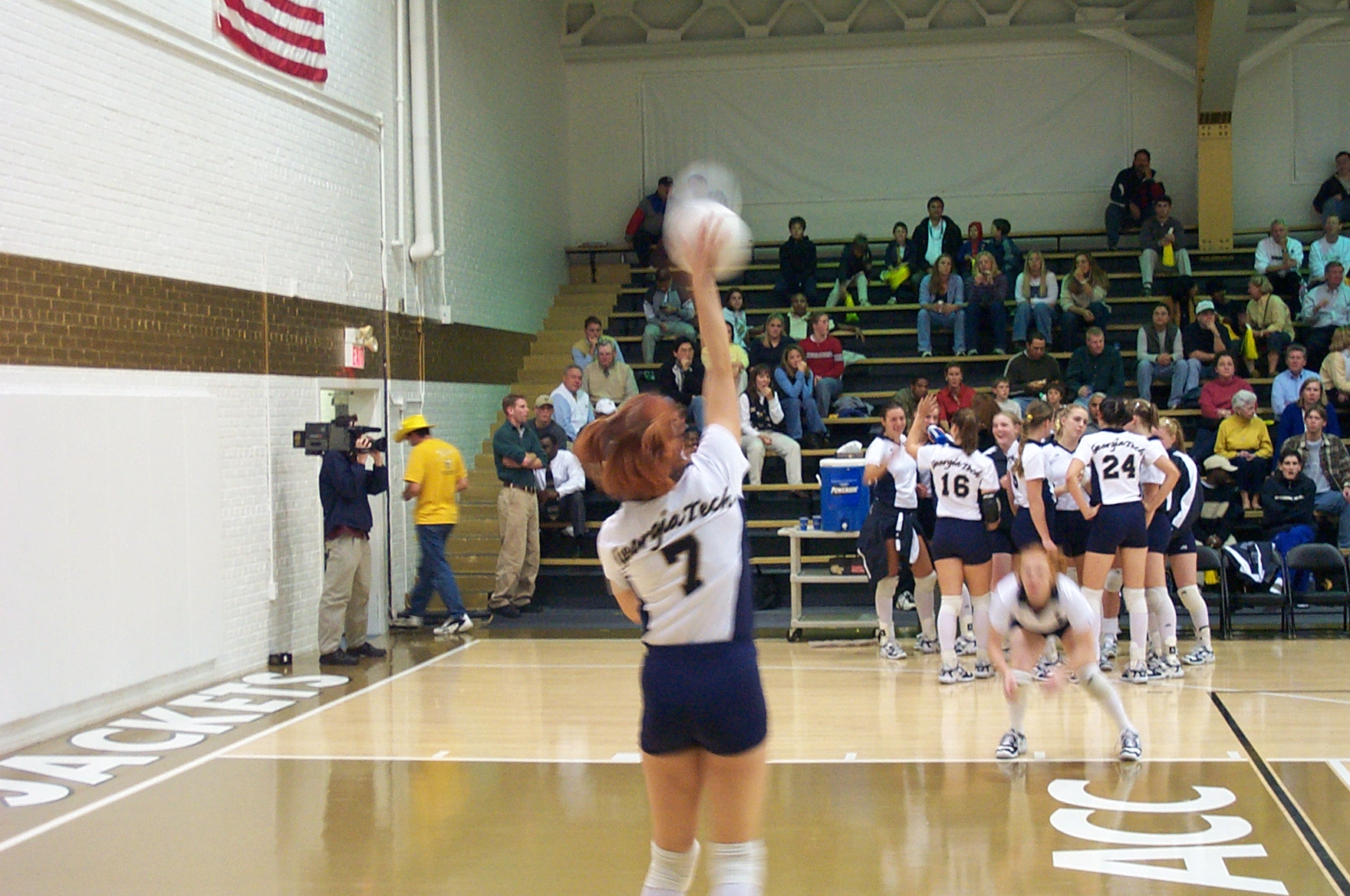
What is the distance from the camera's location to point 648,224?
17250mm

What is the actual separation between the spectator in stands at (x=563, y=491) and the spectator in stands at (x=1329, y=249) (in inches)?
346

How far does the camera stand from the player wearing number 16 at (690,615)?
2977 millimetres

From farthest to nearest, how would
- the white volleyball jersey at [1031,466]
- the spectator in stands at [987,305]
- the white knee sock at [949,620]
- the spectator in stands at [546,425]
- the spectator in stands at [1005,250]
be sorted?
the spectator in stands at [1005,250] → the spectator in stands at [987,305] → the spectator in stands at [546,425] → the white knee sock at [949,620] → the white volleyball jersey at [1031,466]

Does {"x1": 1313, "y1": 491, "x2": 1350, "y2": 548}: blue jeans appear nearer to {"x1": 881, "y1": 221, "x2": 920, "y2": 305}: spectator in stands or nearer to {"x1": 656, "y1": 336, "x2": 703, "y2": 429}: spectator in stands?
{"x1": 656, "y1": 336, "x2": 703, "y2": 429}: spectator in stands

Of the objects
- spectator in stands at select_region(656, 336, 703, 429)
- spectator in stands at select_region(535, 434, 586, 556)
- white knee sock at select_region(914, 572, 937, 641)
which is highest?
spectator in stands at select_region(656, 336, 703, 429)

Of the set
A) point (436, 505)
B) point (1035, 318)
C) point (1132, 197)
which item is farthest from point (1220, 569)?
point (1132, 197)

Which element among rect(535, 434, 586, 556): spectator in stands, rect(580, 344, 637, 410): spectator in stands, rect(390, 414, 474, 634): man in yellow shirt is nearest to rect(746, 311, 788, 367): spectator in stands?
rect(580, 344, 637, 410): spectator in stands

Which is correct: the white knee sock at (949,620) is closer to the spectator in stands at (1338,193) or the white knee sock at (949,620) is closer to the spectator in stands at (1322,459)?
the spectator in stands at (1322,459)

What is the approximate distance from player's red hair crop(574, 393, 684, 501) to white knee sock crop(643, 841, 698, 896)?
84 centimetres

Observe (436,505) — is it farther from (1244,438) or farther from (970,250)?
(970,250)

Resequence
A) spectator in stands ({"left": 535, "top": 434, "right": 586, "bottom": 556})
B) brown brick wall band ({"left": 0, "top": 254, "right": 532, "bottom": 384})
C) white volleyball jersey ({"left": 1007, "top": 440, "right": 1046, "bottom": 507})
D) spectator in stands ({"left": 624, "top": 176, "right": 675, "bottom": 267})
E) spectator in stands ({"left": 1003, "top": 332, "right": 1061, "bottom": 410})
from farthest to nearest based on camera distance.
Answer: spectator in stands ({"left": 624, "top": 176, "right": 675, "bottom": 267})
spectator in stands ({"left": 1003, "top": 332, "right": 1061, "bottom": 410})
spectator in stands ({"left": 535, "top": 434, "right": 586, "bottom": 556})
white volleyball jersey ({"left": 1007, "top": 440, "right": 1046, "bottom": 507})
brown brick wall band ({"left": 0, "top": 254, "right": 532, "bottom": 384})

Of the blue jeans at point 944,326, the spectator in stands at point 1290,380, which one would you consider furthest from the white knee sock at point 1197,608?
the blue jeans at point 944,326

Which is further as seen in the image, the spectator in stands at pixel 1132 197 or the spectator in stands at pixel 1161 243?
the spectator in stands at pixel 1132 197

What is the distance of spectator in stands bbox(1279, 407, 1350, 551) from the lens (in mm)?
11297
